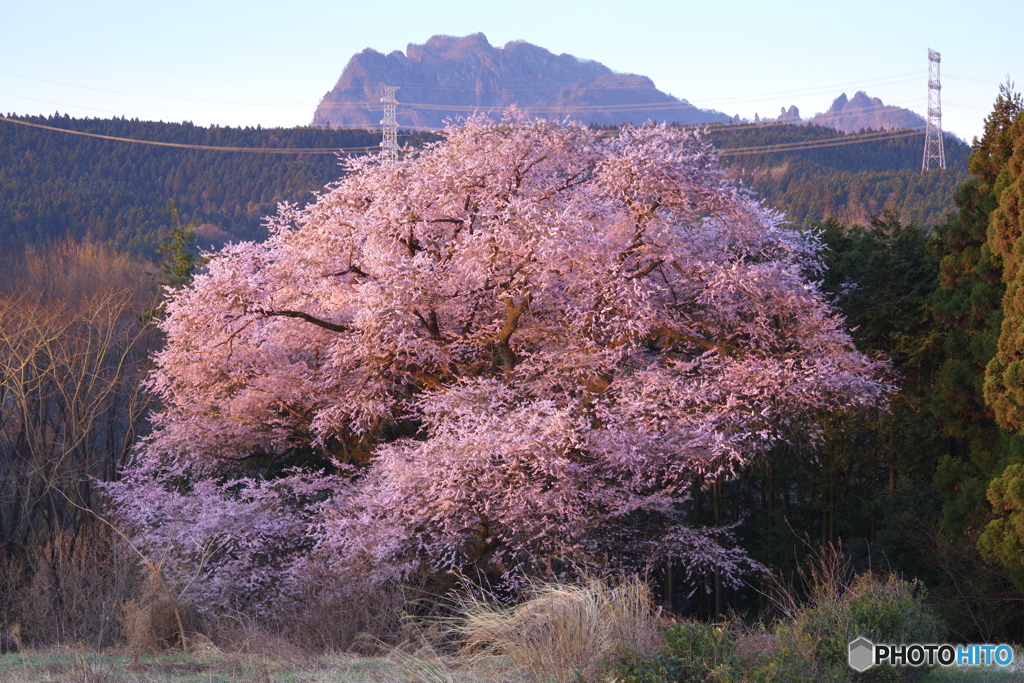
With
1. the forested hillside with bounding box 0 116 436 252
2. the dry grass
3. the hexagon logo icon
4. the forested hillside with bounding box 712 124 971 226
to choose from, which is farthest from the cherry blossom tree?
the forested hillside with bounding box 0 116 436 252

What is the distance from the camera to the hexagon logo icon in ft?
18.0

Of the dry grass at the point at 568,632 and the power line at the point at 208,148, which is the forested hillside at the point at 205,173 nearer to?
the power line at the point at 208,148

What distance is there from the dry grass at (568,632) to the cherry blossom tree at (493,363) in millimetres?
3380

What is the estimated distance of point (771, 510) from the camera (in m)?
17.1

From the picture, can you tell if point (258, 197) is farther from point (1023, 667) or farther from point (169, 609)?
point (1023, 667)

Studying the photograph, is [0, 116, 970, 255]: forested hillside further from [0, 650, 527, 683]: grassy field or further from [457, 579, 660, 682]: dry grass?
[0, 650, 527, 683]: grassy field

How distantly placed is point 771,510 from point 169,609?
1186 cm

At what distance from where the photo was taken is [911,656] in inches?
230

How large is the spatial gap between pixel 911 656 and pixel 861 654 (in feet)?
1.62

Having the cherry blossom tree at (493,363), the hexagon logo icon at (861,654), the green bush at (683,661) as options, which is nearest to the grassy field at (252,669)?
the green bush at (683,661)

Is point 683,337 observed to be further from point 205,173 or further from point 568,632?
point 205,173

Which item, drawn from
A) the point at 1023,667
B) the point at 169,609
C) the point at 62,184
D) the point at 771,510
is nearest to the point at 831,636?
the point at 1023,667

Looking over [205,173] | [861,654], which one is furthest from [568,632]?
[205,173]

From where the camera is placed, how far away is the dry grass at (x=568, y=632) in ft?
17.9
